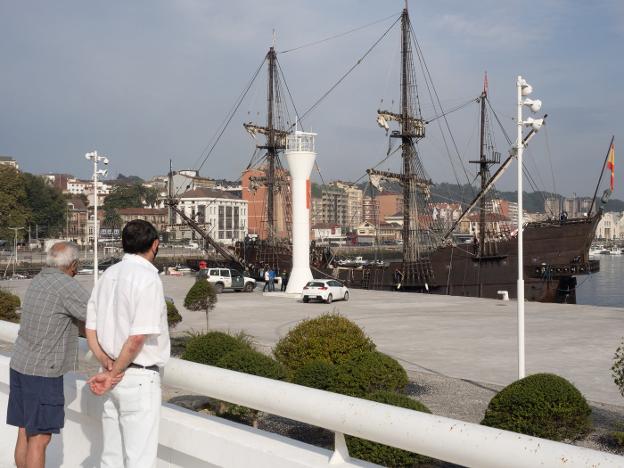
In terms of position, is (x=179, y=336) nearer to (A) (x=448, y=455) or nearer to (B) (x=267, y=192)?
(A) (x=448, y=455)

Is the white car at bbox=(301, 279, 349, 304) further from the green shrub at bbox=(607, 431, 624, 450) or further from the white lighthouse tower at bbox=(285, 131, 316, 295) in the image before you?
the green shrub at bbox=(607, 431, 624, 450)

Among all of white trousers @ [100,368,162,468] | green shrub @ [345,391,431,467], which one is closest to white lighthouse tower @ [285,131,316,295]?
green shrub @ [345,391,431,467]

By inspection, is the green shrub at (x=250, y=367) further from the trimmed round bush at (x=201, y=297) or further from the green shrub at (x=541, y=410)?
the trimmed round bush at (x=201, y=297)

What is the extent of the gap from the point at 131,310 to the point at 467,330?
→ 615 inches

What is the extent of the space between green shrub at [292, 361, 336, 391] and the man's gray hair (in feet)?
12.5

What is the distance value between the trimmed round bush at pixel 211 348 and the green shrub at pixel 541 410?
3.12 m

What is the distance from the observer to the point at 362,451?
5238 mm

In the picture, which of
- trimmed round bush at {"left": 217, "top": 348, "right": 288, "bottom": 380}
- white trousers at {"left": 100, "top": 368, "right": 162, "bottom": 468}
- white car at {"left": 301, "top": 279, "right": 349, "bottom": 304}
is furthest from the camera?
white car at {"left": 301, "top": 279, "right": 349, "bottom": 304}

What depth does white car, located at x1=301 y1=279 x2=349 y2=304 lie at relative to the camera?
26.8 metres

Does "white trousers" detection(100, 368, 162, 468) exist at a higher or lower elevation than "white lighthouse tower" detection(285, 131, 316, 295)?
lower

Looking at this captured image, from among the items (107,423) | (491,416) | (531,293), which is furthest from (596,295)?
(107,423)

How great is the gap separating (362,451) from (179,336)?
11480 millimetres

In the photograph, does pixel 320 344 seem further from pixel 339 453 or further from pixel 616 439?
pixel 339 453

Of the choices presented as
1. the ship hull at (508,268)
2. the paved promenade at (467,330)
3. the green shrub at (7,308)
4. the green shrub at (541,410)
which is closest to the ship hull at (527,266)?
the ship hull at (508,268)
